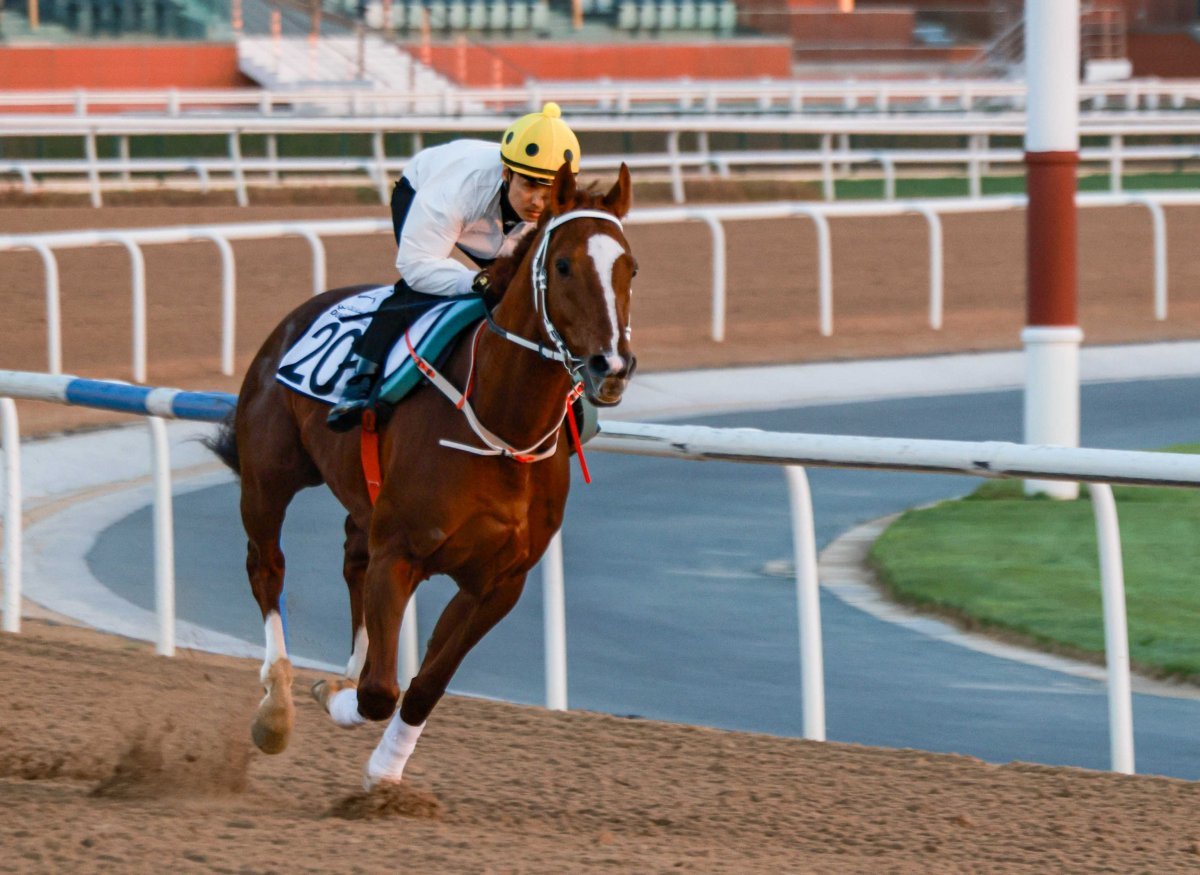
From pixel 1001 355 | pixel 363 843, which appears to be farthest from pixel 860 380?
pixel 363 843

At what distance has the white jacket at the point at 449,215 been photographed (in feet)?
16.5

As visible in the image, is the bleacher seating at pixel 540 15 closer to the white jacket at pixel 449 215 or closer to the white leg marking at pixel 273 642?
the white leg marking at pixel 273 642

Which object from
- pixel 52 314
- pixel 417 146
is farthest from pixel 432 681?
pixel 417 146

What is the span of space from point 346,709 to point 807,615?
1291mm

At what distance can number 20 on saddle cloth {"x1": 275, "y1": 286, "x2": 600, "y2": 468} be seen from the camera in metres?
4.89

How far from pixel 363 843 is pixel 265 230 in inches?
367

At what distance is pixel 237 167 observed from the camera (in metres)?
21.8

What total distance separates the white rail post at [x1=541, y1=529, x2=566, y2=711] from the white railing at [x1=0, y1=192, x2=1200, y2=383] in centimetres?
597

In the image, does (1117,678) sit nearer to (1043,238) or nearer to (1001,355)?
(1043,238)

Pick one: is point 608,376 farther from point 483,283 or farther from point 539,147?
point 539,147

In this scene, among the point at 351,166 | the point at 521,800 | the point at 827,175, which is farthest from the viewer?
the point at 827,175

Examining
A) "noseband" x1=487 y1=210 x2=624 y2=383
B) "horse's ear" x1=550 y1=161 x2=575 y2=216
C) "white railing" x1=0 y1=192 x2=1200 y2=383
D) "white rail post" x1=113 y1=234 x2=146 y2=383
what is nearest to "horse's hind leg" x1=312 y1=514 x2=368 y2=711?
"noseband" x1=487 y1=210 x2=624 y2=383

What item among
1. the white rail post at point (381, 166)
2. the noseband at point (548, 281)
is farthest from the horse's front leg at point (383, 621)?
the white rail post at point (381, 166)

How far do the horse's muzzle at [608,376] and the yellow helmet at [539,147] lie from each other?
831 mm
